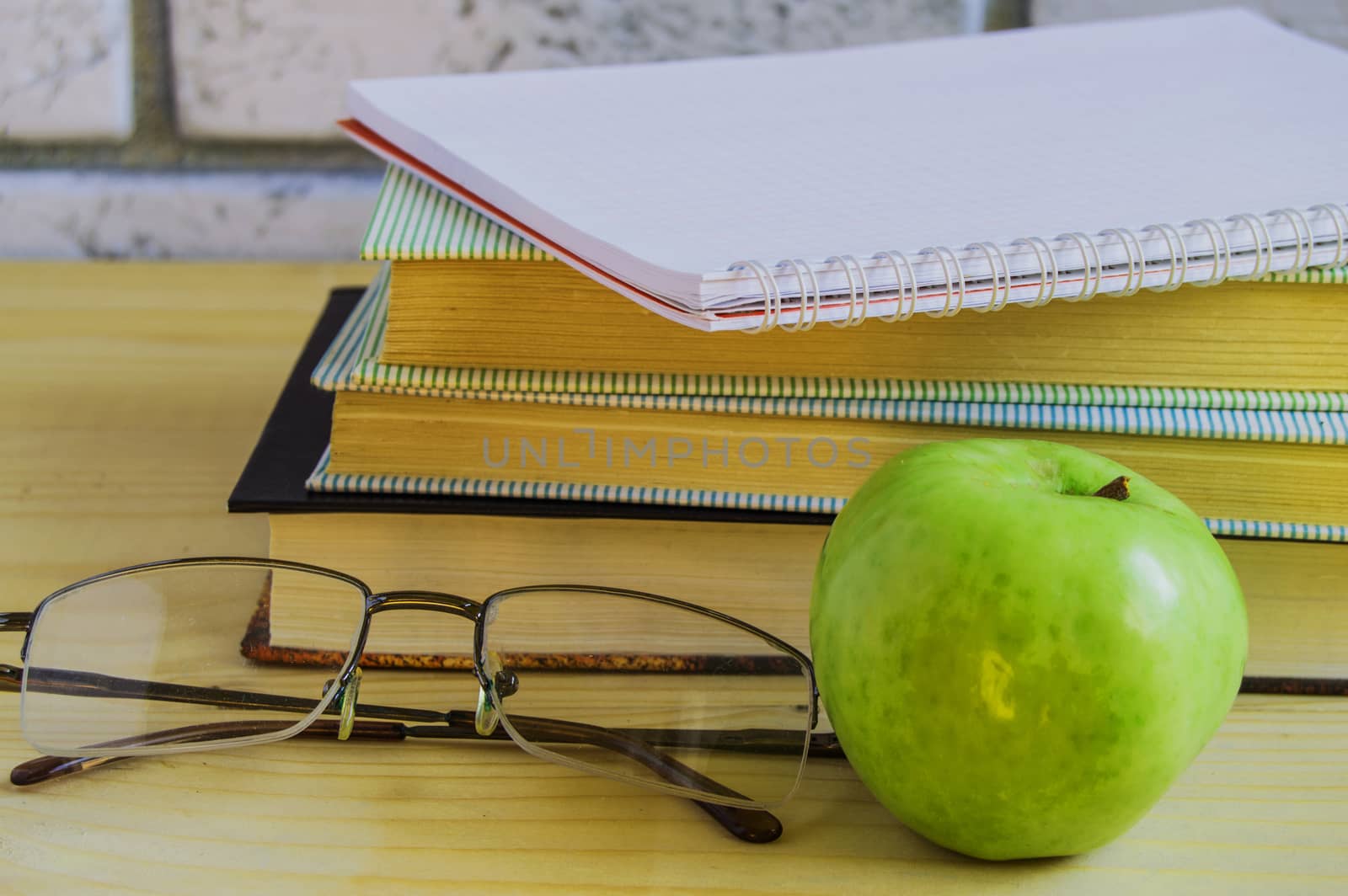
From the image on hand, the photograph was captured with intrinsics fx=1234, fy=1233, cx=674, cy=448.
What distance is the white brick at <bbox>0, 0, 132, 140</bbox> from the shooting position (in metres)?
0.83

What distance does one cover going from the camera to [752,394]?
17.9 inches

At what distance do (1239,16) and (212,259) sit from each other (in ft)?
2.32

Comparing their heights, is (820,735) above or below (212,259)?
below

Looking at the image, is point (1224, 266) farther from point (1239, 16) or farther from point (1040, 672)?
point (1239, 16)

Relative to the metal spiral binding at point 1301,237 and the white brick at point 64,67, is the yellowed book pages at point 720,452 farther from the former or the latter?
the white brick at point 64,67

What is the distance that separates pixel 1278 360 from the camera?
1.53 ft

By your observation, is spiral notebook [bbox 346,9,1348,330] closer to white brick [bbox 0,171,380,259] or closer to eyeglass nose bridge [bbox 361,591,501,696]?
eyeglass nose bridge [bbox 361,591,501,696]

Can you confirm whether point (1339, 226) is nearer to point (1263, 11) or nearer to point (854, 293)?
point (854, 293)

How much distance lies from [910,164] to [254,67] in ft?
1.80

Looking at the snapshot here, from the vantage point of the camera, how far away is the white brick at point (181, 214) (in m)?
0.88

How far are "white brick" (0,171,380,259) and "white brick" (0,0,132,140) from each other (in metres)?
0.04

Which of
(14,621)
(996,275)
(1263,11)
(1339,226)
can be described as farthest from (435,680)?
(1263,11)

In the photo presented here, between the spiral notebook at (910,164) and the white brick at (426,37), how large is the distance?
0.73ft

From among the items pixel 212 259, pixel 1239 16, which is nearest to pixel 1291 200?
pixel 1239 16
